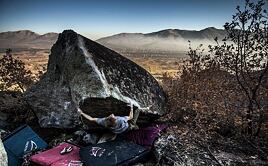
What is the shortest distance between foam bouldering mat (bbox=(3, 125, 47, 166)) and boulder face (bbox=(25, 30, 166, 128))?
0.90 m

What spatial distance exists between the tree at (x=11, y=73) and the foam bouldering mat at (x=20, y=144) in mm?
6542

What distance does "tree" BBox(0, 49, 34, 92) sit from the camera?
1251cm

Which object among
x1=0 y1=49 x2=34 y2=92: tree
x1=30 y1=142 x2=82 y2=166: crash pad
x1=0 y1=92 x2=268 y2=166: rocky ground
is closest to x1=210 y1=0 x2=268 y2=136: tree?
x1=0 y1=92 x2=268 y2=166: rocky ground

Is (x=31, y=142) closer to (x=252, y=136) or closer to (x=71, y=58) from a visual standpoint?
(x=71, y=58)

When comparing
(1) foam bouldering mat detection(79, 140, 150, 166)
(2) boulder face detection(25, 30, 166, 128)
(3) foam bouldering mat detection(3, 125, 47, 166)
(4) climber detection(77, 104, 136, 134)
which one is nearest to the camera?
(1) foam bouldering mat detection(79, 140, 150, 166)

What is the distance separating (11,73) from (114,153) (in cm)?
886

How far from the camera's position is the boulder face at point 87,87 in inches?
250

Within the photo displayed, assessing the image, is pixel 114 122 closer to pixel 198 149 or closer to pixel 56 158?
pixel 56 158

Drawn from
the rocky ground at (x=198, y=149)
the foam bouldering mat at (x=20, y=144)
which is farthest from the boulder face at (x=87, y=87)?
the foam bouldering mat at (x=20, y=144)

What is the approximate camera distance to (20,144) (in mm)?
6383

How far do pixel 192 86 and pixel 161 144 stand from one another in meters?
3.87

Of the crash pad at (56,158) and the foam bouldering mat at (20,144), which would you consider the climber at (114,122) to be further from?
the foam bouldering mat at (20,144)

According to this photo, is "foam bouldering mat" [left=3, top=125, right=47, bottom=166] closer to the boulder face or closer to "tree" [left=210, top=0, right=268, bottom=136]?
the boulder face

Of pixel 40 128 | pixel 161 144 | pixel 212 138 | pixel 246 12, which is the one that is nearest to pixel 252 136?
pixel 212 138
